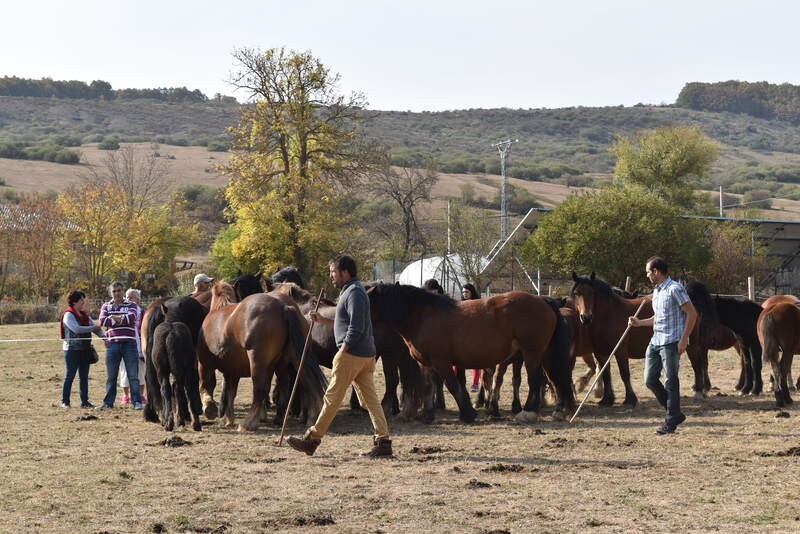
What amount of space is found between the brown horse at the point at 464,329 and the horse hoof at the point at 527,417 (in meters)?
0.01

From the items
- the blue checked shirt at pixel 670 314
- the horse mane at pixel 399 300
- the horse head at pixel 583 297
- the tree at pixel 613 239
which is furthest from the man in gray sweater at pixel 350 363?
the tree at pixel 613 239

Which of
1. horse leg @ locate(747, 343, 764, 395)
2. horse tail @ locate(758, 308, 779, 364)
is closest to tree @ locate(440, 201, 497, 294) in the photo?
horse leg @ locate(747, 343, 764, 395)

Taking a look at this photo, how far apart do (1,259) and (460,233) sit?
2415 cm

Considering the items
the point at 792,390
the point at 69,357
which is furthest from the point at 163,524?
the point at 792,390

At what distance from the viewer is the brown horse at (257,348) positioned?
1212cm

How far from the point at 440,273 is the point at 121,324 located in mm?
33657

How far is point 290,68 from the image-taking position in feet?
154

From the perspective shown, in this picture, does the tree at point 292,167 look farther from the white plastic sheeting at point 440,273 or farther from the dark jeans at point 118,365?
the dark jeans at point 118,365

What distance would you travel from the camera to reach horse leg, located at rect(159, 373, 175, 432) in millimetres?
12461

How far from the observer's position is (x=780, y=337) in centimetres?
1439

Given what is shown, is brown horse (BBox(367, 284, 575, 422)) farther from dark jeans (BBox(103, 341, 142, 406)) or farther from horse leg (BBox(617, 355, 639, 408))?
dark jeans (BBox(103, 341, 142, 406))

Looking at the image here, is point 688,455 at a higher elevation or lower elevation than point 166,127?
lower

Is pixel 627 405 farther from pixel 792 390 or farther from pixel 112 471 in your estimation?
pixel 112 471

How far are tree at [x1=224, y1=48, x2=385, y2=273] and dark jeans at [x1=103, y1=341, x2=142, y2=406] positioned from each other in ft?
94.7
